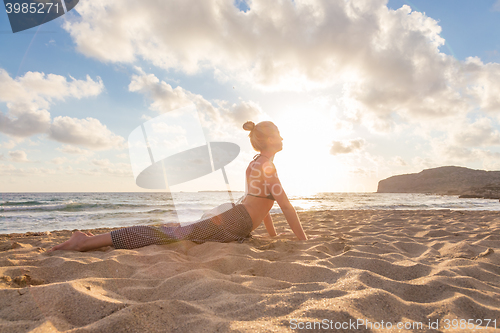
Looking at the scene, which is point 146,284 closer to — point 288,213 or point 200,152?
point 288,213

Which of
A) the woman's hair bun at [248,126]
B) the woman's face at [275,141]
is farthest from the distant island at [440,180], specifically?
the woman's hair bun at [248,126]

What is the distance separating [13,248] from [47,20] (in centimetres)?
300

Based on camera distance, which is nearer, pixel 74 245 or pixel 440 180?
pixel 74 245

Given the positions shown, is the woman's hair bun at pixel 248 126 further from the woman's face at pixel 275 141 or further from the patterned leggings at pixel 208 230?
the patterned leggings at pixel 208 230

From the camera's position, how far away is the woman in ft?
9.32

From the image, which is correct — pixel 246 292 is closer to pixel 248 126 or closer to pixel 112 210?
pixel 248 126

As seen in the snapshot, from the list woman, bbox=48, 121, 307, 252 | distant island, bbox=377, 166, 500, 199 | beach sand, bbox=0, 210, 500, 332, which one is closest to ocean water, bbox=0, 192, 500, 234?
woman, bbox=48, 121, 307, 252

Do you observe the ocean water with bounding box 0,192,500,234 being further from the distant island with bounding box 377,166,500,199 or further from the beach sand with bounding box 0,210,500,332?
the distant island with bounding box 377,166,500,199

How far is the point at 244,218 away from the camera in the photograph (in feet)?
9.88

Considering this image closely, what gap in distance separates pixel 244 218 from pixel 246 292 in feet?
4.91

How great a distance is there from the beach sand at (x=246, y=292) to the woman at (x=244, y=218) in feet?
1.04

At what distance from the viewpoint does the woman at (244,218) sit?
112 inches

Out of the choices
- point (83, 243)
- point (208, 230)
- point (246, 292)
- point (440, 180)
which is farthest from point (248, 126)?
point (440, 180)

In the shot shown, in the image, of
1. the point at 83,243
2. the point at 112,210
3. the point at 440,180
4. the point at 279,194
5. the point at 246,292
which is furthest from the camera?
the point at 440,180
